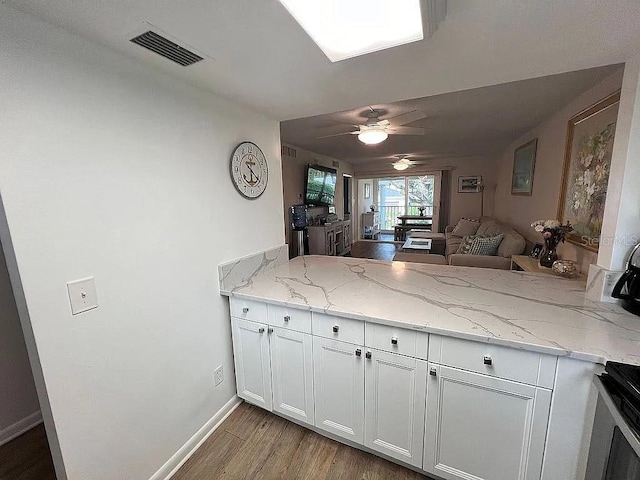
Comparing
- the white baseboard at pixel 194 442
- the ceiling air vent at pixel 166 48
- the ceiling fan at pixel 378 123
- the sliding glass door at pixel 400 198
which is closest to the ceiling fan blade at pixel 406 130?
the ceiling fan at pixel 378 123

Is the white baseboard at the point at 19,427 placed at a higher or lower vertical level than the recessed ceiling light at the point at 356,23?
lower

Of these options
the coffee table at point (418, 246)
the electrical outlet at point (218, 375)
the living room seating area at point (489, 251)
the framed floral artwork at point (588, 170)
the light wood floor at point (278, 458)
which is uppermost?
the framed floral artwork at point (588, 170)

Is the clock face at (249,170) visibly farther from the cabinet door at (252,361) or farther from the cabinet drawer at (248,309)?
the cabinet door at (252,361)

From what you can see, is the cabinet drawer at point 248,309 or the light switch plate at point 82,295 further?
the cabinet drawer at point 248,309

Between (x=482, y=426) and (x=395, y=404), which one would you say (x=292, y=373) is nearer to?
(x=395, y=404)

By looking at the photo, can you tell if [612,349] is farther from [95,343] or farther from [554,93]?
[554,93]

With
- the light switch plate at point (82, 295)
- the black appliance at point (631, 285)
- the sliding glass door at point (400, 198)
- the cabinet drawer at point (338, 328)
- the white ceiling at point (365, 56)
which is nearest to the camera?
the white ceiling at point (365, 56)

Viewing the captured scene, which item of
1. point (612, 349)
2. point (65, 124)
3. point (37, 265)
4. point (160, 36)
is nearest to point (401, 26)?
point (160, 36)

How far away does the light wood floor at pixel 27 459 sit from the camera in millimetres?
1427

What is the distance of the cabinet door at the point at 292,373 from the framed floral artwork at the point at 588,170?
1958mm

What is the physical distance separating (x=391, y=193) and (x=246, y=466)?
10.1 meters

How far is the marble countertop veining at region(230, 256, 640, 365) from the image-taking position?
3.36ft

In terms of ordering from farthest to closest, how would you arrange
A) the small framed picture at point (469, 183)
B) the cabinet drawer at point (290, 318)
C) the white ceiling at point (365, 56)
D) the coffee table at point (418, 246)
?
the small framed picture at point (469, 183), the coffee table at point (418, 246), the cabinet drawer at point (290, 318), the white ceiling at point (365, 56)

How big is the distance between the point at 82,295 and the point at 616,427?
1884 mm
